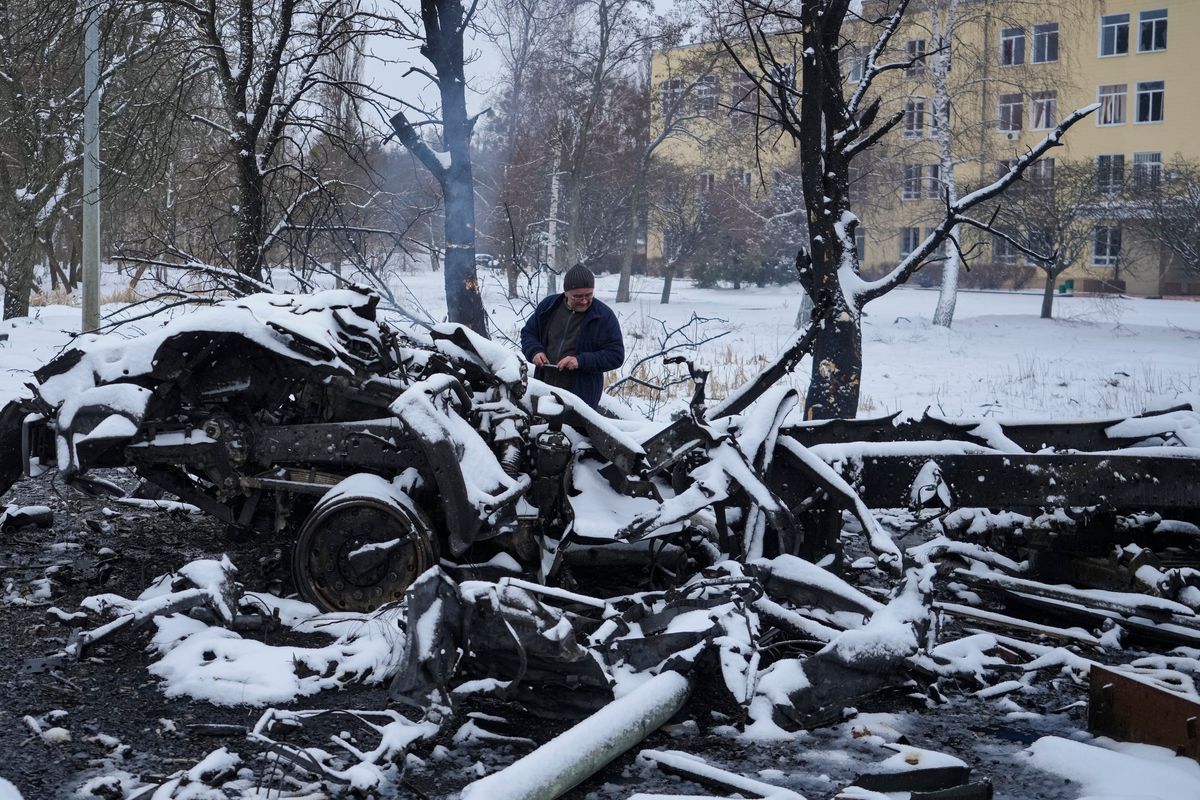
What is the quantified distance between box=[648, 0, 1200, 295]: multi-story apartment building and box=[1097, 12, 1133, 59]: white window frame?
0.14 feet

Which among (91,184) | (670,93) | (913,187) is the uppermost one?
(670,93)

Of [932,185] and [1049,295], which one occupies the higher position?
[932,185]

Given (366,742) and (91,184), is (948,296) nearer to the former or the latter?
(91,184)

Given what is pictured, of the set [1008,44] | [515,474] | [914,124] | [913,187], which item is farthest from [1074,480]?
[913,187]

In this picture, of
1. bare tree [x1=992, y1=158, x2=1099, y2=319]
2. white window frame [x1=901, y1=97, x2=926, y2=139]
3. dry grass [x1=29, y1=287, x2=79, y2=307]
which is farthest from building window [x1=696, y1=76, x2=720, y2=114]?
dry grass [x1=29, y1=287, x2=79, y2=307]

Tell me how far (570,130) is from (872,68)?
2190cm

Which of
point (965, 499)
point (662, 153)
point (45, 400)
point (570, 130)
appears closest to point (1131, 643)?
point (965, 499)

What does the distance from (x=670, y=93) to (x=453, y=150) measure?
21.6 m

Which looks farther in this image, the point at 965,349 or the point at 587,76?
the point at 587,76

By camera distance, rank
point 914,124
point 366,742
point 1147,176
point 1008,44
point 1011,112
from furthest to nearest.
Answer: point 914,124 < point 1008,44 < point 1011,112 < point 1147,176 < point 366,742

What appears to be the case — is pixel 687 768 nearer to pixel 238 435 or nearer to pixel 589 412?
pixel 589 412

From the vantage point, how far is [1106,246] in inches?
1469

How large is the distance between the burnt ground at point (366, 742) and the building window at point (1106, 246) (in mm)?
28412

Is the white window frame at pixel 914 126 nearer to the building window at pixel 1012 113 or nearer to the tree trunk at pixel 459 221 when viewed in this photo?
the building window at pixel 1012 113
